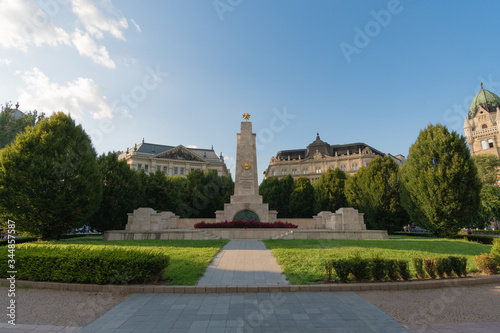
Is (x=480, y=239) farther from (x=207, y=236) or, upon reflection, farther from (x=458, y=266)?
(x=207, y=236)

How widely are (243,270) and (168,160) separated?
76.8 meters

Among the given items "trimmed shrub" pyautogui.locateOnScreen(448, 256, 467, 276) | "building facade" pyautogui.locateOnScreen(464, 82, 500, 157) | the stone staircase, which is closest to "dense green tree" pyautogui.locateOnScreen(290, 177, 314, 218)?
the stone staircase

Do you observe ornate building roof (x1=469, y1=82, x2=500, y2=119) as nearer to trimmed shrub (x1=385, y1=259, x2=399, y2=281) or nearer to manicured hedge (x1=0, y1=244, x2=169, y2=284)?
trimmed shrub (x1=385, y1=259, x2=399, y2=281)

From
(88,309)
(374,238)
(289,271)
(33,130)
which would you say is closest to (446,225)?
(374,238)

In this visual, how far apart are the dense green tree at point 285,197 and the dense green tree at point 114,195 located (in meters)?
25.5

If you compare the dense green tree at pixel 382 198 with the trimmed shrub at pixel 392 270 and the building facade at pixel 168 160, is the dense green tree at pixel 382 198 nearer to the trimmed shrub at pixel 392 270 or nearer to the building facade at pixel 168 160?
the trimmed shrub at pixel 392 270

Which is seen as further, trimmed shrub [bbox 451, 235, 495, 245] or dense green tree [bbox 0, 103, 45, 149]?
dense green tree [bbox 0, 103, 45, 149]

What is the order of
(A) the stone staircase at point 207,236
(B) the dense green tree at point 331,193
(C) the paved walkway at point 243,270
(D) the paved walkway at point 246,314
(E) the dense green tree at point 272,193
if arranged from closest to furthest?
(D) the paved walkway at point 246,314, (C) the paved walkway at point 243,270, (A) the stone staircase at point 207,236, (B) the dense green tree at point 331,193, (E) the dense green tree at point 272,193

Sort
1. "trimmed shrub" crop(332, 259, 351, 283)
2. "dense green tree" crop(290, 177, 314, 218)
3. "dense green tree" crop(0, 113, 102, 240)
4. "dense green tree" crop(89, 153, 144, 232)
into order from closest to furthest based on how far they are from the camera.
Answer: "trimmed shrub" crop(332, 259, 351, 283), "dense green tree" crop(0, 113, 102, 240), "dense green tree" crop(89, 153, 144, 232), "dense green tree" crop(290, 177, 314, 218)

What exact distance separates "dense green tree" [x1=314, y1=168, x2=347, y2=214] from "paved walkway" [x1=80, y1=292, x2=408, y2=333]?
34052 millimetres

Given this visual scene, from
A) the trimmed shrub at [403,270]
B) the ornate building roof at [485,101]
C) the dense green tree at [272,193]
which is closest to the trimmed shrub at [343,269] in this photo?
the trimmed shrub at [403,270]

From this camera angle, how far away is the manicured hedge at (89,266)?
8094 millimetres

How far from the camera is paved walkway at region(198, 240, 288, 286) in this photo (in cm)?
845

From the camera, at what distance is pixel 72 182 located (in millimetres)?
18781
